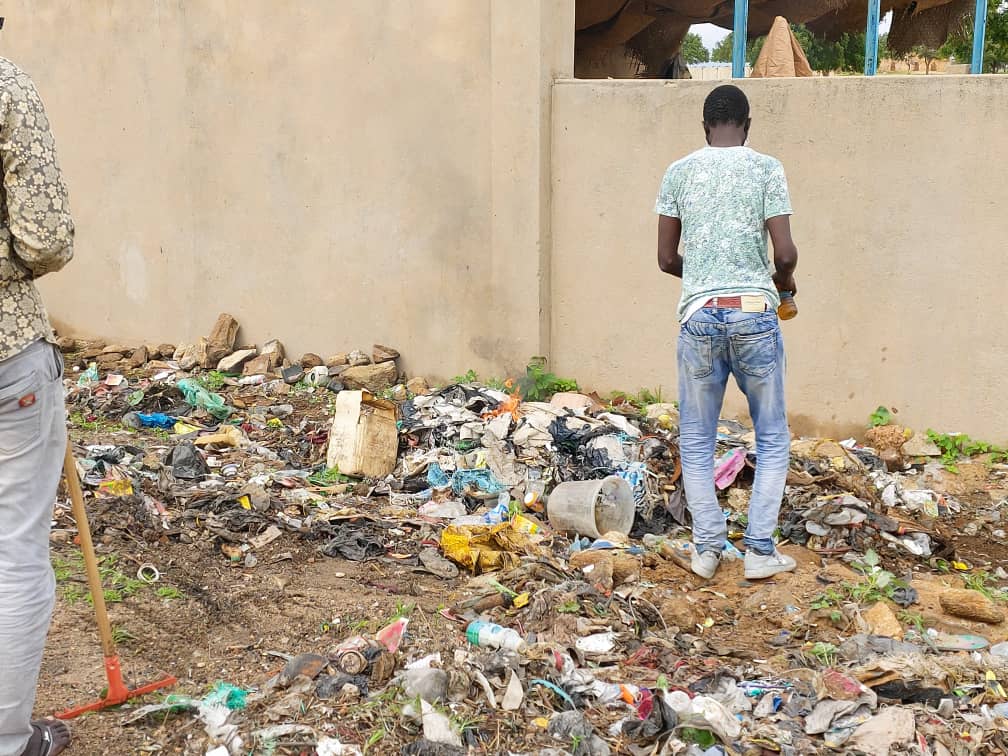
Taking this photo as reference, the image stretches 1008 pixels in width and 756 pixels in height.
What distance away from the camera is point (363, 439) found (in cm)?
627

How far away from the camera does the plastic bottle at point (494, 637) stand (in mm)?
3816

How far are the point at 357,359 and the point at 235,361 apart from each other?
3.92 ft

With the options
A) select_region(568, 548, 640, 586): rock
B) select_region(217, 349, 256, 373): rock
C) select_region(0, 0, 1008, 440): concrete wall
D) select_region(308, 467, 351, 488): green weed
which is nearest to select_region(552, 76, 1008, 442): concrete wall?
select_region(0, 0, 1008, 440): concrete wall

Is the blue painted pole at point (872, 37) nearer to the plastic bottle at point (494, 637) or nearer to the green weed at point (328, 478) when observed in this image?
the green weed at point (328, 478)

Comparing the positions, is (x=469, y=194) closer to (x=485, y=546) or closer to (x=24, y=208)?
(x=485, y=546)

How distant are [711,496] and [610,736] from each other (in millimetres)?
1603

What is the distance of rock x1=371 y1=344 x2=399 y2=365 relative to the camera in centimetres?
817

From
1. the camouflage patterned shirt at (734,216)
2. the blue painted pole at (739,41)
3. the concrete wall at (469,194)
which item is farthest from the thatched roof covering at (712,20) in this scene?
the camouflage patterned shirt at (734,216)

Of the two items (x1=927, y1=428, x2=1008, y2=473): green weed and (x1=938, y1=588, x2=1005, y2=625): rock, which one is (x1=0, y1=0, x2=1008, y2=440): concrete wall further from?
(x1=938, y1=588, x2=1005, y2=625): rock

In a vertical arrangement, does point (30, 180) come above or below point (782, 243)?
above

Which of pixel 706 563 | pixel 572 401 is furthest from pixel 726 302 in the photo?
pixel 572 401

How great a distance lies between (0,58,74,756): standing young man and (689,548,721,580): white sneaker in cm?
281

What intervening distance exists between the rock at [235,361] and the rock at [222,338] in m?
0.08

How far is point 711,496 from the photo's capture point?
4.66m
